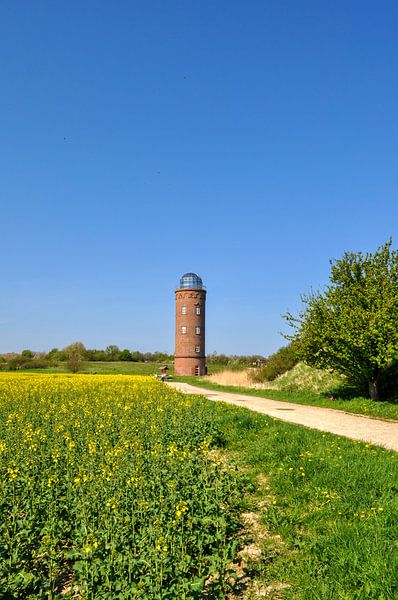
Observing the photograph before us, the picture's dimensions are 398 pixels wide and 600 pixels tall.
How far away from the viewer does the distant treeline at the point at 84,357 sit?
241 ft

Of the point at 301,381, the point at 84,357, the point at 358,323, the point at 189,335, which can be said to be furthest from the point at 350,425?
the point at 84,357

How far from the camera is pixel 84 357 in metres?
97.5

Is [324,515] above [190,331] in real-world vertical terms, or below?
below

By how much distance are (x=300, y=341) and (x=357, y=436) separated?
32.5 ft

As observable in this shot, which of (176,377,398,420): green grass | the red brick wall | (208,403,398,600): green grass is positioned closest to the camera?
(208,403,398,600): green grass

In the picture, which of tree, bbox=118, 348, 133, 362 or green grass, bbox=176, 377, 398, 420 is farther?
tree, bbox=118, 348, 133, 362

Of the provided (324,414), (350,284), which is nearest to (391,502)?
(324,414)

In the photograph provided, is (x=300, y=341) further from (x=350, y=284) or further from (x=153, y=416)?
(x=153, y=416)

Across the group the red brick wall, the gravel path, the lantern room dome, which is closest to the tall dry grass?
the gravel path

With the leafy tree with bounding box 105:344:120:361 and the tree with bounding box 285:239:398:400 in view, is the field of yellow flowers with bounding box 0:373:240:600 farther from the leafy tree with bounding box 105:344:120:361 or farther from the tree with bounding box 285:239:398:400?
the leafy tree with bounding box 105:344:120:361

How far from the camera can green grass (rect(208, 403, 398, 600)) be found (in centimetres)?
474

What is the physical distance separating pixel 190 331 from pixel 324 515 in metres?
53.4

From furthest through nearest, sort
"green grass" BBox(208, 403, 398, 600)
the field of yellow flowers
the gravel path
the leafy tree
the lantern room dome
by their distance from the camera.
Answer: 1. the leafy tree
2. the lantern room dome
3. the gravel path
4. "green grass" BBox(208, 403, 398, 600)
5. the field of yellow flowers

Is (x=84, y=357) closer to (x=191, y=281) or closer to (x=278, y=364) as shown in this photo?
(x=191, y=281)
